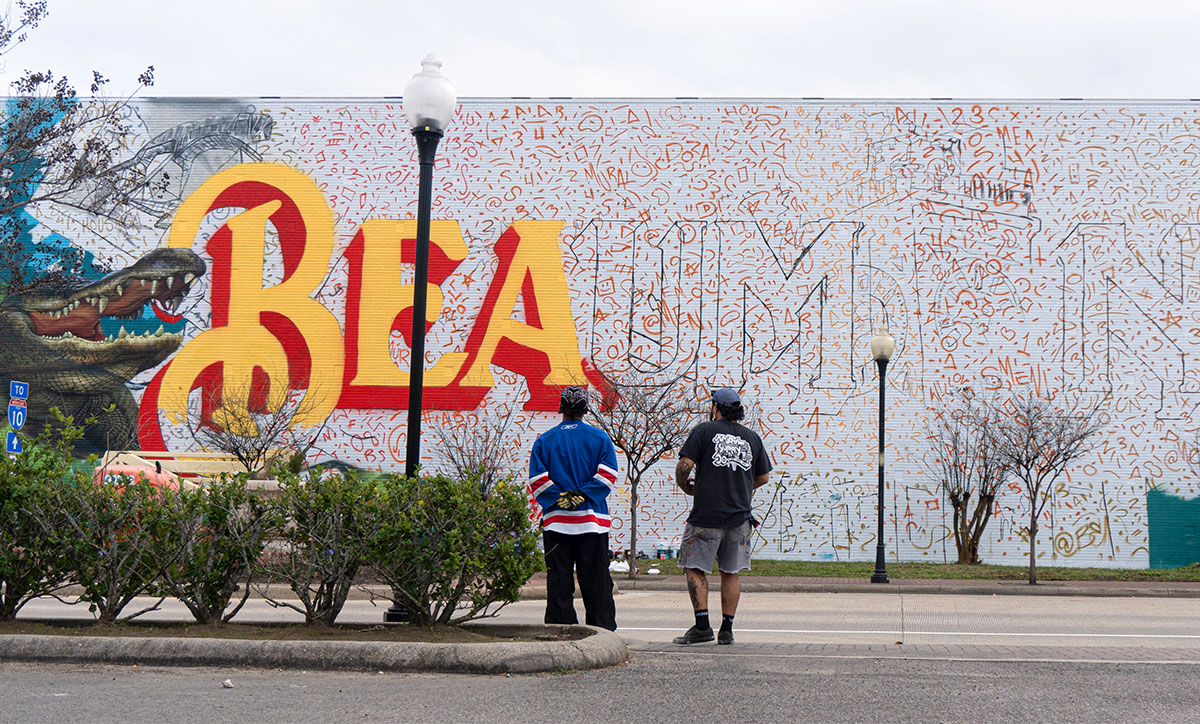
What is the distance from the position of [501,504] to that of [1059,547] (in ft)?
70.2

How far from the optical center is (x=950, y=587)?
18.6 metres

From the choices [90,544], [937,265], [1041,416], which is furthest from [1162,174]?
[90,544]

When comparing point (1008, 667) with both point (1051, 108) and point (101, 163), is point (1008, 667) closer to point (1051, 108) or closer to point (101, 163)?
point (101, 163)

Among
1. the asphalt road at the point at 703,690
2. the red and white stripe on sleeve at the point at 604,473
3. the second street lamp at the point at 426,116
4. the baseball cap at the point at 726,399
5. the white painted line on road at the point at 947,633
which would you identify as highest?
the second street lamp at the point at 426,116

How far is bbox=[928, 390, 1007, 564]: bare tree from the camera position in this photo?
25.6 m

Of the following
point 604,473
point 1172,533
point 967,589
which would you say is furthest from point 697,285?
point 604,473

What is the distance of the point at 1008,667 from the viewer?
Result: 23.6ft

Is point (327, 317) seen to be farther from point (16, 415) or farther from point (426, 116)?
point (426, 116)

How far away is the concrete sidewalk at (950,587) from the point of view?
18500 mm

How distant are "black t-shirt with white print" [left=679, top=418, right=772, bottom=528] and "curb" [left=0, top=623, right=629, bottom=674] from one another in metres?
1.70

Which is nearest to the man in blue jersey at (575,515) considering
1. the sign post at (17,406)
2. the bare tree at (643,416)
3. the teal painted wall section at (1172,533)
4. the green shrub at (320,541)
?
the green shrub at (320,541)

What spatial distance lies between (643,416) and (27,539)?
17.8 metres

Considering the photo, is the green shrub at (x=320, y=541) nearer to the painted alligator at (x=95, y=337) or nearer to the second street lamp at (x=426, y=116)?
the second street lamp at (x=426, y=116)

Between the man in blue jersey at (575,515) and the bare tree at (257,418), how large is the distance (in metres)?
19.3
